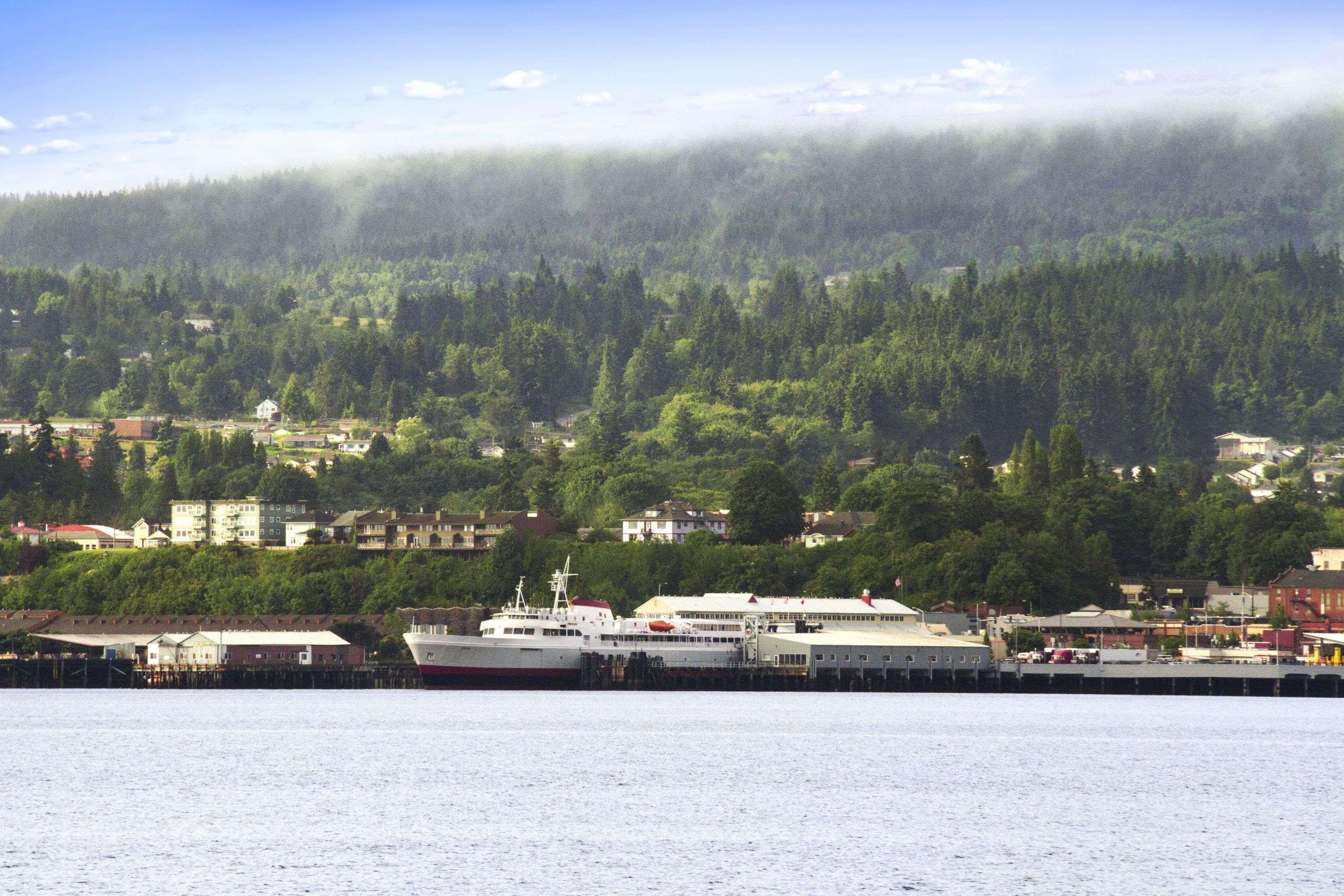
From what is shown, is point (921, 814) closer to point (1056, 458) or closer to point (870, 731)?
point (870, 731)

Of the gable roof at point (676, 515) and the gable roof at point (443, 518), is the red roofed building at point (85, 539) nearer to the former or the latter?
the gable roof at point (443, 518)

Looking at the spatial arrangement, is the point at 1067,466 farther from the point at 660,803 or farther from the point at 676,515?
the point at 660,803

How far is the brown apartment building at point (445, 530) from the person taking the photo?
6993 inches

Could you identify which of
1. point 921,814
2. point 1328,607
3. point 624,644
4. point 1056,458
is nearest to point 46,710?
point 624,644

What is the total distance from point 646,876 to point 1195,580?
127168mm

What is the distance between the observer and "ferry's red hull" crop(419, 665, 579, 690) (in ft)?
408

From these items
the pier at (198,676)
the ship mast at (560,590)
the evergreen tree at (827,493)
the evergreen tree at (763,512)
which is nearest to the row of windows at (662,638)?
the ship mast at (560,590)

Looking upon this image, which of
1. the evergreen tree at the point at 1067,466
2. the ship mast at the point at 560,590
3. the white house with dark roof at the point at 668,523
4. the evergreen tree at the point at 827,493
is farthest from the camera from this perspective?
the evergreen tree at the point at 827,493

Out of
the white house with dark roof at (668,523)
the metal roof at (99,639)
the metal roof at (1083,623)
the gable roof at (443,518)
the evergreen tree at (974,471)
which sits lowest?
the metal roof at (99,639)

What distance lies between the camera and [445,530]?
7101 inches

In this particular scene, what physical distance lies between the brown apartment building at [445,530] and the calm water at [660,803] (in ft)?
239

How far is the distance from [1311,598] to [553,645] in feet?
198

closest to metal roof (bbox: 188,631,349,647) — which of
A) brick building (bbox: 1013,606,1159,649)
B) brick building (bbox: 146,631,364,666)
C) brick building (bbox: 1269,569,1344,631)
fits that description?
brick building (bbox: 146,631,364,666)

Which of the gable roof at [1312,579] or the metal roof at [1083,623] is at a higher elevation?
the gable roof at [1312,579]
